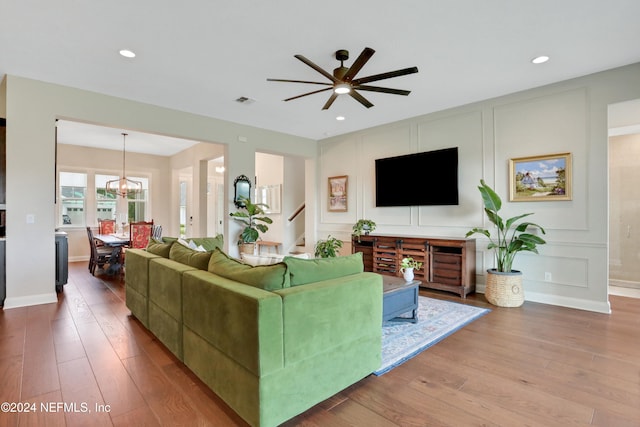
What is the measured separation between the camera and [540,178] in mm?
4258

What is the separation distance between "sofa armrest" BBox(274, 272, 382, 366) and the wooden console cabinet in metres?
2.76

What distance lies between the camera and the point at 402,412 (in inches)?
73.4

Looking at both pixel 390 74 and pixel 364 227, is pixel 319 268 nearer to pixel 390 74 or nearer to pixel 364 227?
pixel 390 74

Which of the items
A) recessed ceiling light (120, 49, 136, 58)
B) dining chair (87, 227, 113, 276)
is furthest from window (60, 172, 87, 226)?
recessed ceiling light (120, 49, 136, 58)

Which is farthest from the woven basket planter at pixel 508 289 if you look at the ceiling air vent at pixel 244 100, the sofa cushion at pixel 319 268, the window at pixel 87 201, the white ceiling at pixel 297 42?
the window at pixel 87 201

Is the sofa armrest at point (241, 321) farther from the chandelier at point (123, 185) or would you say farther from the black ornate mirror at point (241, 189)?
the chandelier at point (123, 185)

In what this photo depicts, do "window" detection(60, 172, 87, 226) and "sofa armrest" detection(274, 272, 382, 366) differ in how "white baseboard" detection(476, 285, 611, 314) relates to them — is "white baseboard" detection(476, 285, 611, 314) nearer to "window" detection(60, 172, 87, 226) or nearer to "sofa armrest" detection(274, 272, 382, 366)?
"sofa armrest" detection(274, 272, 382, 366)

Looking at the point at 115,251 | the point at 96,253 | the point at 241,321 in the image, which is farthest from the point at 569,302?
the point at 96,253

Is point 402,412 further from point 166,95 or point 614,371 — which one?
point 166,95

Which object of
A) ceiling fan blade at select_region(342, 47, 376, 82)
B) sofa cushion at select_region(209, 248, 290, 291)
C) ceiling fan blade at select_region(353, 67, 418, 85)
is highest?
ceiling fan blade at select_region(342, 47, 376, 82)

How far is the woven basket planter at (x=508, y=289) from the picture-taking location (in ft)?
13.2

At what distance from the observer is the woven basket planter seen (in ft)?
13.2

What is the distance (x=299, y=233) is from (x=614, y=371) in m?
6.48

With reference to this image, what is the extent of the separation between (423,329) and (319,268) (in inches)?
68.9
